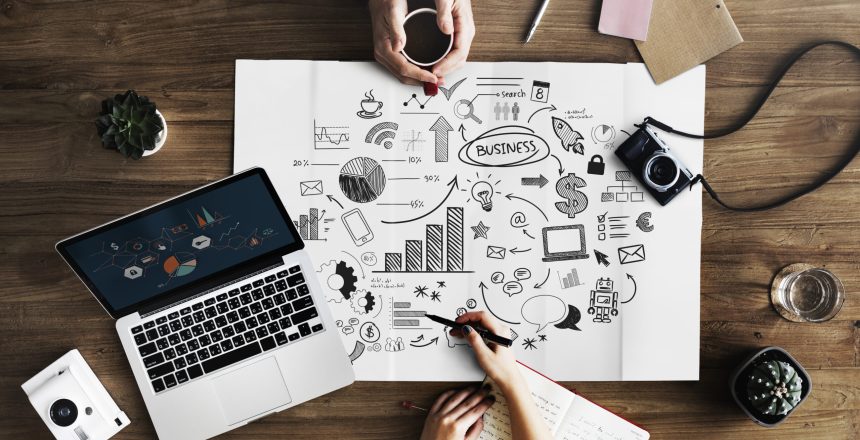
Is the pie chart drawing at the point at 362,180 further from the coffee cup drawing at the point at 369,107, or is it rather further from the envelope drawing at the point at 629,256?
the envelope drawing at the point at 629,256

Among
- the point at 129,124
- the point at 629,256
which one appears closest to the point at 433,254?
the point at 629,256

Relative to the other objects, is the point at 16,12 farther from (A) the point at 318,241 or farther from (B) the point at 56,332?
(A) the point at 318,241

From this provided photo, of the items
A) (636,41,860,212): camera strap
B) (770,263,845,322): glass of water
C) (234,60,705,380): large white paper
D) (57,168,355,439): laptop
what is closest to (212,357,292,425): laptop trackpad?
(57,168,355,439): laptop

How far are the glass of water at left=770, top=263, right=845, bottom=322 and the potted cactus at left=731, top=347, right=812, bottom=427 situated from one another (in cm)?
9

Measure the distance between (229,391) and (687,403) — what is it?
2.64 feet

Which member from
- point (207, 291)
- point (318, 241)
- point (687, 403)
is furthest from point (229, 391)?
point (687, 403)

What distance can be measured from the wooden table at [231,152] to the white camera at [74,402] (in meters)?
0.03

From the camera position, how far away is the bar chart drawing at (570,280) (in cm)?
105

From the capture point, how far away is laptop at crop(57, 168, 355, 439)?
3.37 ft

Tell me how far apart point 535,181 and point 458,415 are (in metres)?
0.43

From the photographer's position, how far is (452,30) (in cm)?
95

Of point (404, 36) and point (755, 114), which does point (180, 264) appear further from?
point (755, 114)

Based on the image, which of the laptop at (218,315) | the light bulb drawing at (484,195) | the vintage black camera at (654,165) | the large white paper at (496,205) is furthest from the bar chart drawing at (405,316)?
the vintage black camera at (654,165)

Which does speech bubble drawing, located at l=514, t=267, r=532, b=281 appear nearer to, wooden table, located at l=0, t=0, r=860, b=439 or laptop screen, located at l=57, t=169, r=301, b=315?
wooden table, located at l=0, t=0, r=860, b=439
